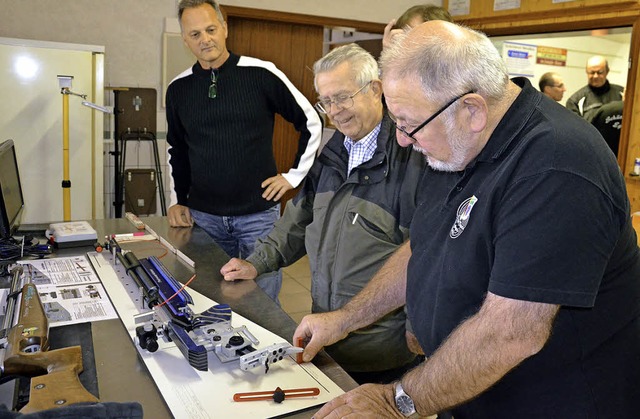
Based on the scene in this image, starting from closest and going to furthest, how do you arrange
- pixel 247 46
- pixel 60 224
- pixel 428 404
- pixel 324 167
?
pixel 428 404
pixel 324 167
pixel 60 224
pixel 247 46

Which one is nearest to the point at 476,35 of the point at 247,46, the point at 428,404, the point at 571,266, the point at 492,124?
the point at 492,124

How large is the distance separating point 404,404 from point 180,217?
1.70 m

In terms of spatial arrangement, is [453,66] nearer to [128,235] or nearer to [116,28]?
[128,235]

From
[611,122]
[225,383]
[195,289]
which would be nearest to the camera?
[225,383]

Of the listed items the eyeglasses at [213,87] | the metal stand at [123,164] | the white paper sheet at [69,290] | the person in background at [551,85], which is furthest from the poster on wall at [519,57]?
the white paper sheet at [69,290]

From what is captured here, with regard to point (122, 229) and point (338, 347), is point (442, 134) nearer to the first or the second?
point (338, 347)

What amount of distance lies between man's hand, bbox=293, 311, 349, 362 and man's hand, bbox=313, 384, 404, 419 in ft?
0.78

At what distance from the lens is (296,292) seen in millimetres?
4223

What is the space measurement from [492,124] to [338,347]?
783 mm

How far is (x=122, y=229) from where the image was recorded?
2459mm

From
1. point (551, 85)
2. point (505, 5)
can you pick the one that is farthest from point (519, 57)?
point (505, 5)

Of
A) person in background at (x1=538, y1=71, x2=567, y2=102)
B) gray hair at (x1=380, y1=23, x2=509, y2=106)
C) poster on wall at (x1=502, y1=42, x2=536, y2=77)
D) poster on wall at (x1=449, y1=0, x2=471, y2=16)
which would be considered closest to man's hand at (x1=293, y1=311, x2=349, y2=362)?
gray hair at (x1=380, y1=23, x2=509, y2=106)

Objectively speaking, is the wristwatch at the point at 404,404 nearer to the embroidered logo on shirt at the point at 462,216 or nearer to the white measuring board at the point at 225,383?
the white measuring board at the point at 225,383

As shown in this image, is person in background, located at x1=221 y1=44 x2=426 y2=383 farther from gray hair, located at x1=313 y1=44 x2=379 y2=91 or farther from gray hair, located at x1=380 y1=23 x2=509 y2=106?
gray hair, located at x1=380 y1=23 x2=509 y2=106
